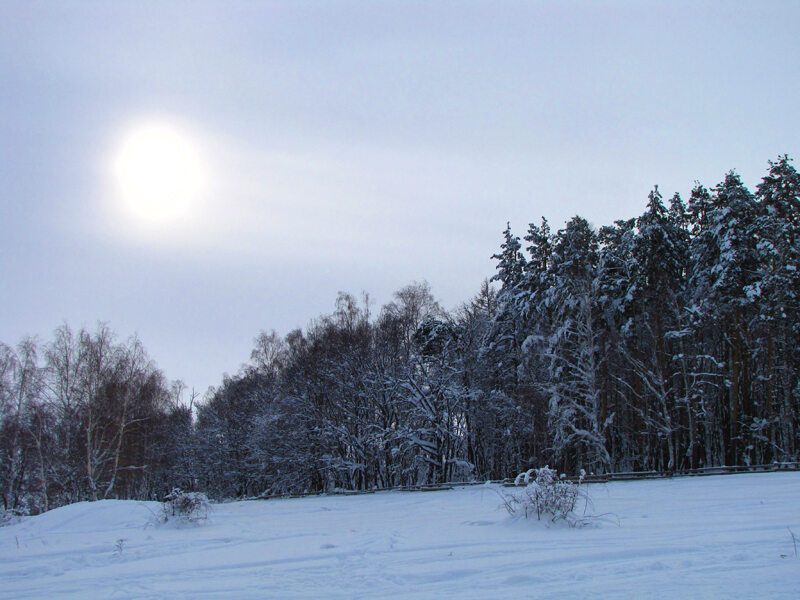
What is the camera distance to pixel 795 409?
31.4 metres

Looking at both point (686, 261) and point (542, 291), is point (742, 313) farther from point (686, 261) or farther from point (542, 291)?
point (542, 291)

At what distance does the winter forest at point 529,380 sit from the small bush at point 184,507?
17.3m

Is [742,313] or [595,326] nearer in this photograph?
[742,313]

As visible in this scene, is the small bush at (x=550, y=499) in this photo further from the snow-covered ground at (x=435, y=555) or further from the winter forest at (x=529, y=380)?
the winter forest at (x=529, y=380)

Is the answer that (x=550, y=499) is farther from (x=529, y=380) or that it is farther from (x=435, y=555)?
(x=529, y=380)

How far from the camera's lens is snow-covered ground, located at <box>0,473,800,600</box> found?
788 centimetres

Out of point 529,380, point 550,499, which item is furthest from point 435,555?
point 529,380

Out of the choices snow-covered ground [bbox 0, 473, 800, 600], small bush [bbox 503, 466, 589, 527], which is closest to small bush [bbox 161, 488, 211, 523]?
snow-covered ground [bbox 0, 473, 800, 600]

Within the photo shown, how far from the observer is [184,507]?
63.9ft

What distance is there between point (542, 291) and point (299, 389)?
17.8 meters

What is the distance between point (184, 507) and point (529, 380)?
839 inches

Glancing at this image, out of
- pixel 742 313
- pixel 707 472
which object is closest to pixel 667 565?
pixel 707 472

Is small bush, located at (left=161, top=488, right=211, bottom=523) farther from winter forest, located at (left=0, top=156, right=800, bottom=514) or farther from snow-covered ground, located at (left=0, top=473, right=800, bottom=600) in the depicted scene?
winter forest, located at (left=0, top=156, right=800, bottom=514)

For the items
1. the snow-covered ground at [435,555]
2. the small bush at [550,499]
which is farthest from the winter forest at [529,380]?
the small bush at [550,499]
